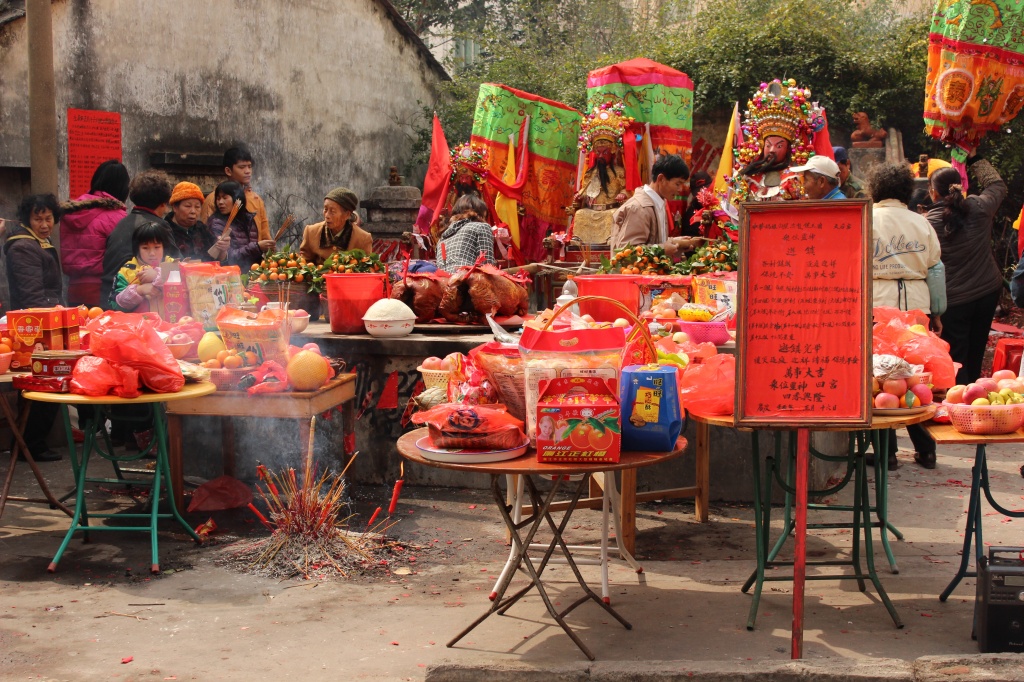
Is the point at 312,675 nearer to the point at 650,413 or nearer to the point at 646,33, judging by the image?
the point at 650,413

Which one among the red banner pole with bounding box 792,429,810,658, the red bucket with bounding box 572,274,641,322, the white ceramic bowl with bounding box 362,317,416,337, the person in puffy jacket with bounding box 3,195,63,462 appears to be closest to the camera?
the red banner pole with bounding box 792,429,810,658

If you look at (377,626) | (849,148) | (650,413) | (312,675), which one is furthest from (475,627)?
(849,148)

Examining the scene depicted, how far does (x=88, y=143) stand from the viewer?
33.1 ft

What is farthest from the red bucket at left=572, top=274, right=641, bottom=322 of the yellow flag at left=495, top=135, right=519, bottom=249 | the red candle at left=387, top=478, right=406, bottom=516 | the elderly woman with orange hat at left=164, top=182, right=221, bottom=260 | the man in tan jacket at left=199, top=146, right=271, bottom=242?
the yellow flag at left=495, top=135, right=519, bottom=249

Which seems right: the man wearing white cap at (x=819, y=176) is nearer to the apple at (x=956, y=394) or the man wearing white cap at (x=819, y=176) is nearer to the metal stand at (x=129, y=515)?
the apple at (x=956, y=394)

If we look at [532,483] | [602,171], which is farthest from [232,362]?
[602,171]

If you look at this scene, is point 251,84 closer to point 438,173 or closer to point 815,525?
point 438,173

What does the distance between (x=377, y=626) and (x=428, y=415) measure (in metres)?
0.96

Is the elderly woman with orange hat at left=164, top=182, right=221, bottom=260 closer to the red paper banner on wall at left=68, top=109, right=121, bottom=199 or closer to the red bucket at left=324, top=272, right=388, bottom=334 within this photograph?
the red bucket at left=324, top=272, right=388, bottom=334

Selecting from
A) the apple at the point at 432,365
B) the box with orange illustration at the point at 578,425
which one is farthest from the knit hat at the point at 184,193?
the box with orange illustration at the point at 578,425

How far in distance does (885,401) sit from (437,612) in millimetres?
1950

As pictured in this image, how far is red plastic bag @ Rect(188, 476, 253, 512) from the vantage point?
5691 millimetres

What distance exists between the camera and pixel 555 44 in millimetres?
20859

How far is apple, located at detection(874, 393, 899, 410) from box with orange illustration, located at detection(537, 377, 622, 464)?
1101 millimetres
